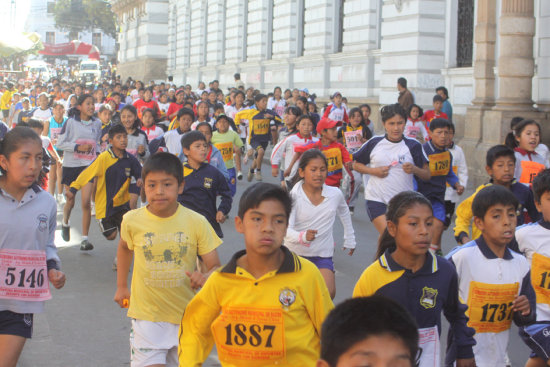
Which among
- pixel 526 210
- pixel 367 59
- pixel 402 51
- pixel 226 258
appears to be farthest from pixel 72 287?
pixel 367 59

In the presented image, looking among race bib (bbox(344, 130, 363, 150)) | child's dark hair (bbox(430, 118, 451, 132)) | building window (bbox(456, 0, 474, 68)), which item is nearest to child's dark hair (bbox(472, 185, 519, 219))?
child's dark hair (bbox(430, 118, 451, 132))

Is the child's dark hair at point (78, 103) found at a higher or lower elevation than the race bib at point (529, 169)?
higher

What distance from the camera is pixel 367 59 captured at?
25.6m

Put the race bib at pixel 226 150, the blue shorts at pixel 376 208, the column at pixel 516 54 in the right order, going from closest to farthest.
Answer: the blue shorts at pixel 376 208, the race bib at pixel 226 150, the column at pixel 516 54

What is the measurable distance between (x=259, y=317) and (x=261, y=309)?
0.11 feet

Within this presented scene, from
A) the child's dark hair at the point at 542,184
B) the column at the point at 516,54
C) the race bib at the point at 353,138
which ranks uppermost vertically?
the column at the point at 516,54

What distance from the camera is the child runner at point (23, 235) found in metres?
4.62

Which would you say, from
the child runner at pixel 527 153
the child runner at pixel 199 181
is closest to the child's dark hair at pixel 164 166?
the child runner at pixel 199 181

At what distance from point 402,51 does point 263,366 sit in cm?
1955

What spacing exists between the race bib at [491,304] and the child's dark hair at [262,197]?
1389mm

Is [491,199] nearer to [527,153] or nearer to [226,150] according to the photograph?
[527,153]

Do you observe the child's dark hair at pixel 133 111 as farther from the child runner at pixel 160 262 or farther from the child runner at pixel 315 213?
the child runner at pixel 160 262

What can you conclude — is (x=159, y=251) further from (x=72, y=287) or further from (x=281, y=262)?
(x=72, y=287)

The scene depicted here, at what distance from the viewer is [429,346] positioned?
3.91 m
